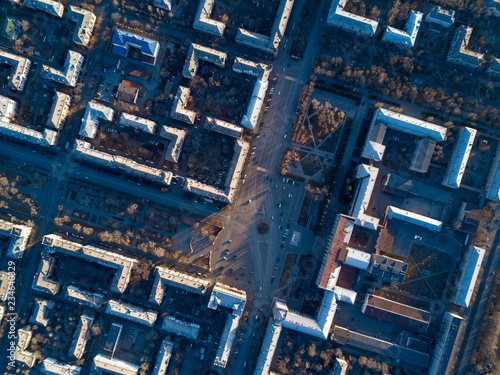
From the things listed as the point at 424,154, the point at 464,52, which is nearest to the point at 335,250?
the point at 424,154

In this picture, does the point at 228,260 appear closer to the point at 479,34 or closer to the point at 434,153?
the point at 434,153

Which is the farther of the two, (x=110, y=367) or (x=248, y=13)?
(x=248, y=13)

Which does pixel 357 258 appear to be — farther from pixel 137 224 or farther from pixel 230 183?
pixel 137 224

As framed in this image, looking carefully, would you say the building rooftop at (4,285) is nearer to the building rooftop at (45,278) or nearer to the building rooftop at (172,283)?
the building rooftop at (45,278)

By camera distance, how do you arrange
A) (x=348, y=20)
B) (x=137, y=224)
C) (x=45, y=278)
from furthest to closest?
1. (x=137, y=224)
2. (x=45, y=278)
3. (x=348, y=20)

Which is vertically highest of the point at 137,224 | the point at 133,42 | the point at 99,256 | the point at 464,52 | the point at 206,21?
the point at 464,52

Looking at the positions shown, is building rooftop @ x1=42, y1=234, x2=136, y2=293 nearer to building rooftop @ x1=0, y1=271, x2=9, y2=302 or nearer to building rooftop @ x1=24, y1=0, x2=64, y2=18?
building rooftop @ x1=0, y1=271, x2=9, y2=302

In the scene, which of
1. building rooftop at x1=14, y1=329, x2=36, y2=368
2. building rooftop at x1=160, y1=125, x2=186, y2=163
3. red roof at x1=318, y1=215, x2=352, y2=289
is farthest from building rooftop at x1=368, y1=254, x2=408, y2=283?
building rooftop at x1=14, y1=329, x2=36, y2=368

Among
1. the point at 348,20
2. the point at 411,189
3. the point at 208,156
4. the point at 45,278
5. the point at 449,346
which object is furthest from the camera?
the point at 208,156
